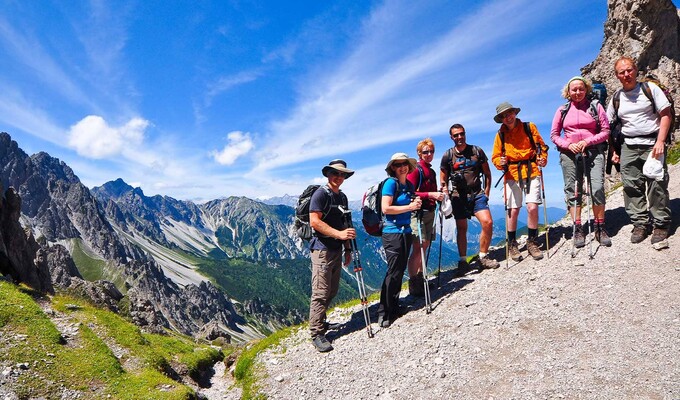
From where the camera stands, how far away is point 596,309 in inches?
356

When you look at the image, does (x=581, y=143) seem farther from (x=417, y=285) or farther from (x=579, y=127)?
(x=417, y=285)

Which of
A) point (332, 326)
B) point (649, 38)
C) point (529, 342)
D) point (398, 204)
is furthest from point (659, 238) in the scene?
point (649, 38)

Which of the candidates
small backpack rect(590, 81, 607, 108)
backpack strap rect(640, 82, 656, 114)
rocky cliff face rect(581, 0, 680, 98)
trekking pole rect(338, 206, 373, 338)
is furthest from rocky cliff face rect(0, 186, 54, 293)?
rocky cliff face rect(581, 0, 680, 98)

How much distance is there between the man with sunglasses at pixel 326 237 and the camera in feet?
35.0

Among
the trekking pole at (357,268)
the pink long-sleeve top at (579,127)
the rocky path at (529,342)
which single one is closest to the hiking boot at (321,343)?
the rocky path at (529,342)

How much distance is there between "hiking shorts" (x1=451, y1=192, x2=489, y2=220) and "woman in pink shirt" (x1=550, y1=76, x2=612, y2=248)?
257 cm

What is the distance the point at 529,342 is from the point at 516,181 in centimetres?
568

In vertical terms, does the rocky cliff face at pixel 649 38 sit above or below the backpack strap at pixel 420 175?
above

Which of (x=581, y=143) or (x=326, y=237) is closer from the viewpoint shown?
(x=581, y=143)

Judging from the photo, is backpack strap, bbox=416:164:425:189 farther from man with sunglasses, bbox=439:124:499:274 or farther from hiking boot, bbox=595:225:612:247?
hiking boot, bbox=595:225:612:247

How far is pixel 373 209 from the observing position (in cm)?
1102

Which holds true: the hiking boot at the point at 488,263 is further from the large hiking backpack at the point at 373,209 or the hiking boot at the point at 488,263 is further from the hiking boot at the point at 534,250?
the large hiking backpack at the point at 373,209

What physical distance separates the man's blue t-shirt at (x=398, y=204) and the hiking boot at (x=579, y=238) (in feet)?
18.7

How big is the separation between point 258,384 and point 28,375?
246 inches
